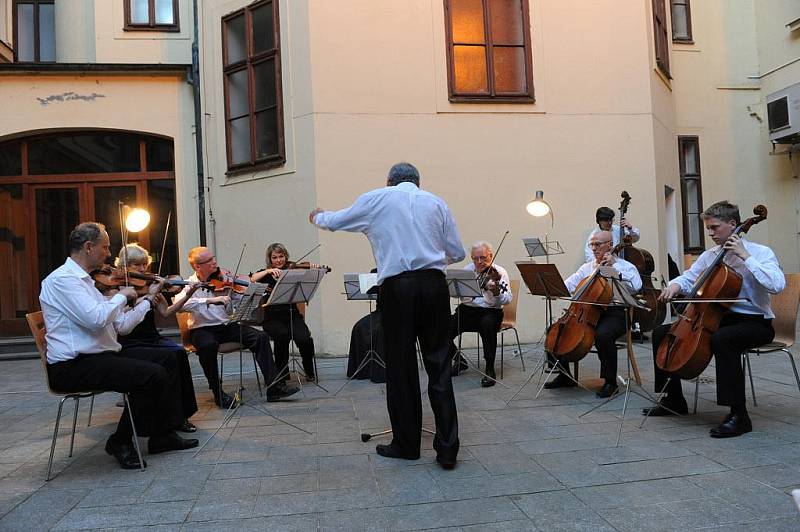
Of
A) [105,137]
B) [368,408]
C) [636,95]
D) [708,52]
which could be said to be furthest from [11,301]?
[708,52]

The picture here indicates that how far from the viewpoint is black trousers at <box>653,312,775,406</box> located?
413cm

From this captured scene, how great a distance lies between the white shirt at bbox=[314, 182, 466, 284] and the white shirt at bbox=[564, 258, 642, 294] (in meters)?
2.08

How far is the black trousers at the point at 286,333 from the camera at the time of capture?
20.2ft

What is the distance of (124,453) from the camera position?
13.0 ft

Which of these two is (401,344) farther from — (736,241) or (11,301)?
(11,301)

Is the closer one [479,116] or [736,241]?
[736,241]

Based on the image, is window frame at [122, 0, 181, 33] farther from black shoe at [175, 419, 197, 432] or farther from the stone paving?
black shoe at [175, 419, 197, 432]

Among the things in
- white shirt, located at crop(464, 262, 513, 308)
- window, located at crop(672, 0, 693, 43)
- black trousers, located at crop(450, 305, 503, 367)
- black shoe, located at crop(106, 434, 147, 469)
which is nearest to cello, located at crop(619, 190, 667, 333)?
white shirt, located at crop(464, 262, 513, 308)

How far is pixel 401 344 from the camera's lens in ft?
12.5

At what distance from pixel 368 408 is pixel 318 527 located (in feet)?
7.81

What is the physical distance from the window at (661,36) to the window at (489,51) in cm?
215

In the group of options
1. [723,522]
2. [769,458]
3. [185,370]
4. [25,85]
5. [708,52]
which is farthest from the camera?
[708,52]

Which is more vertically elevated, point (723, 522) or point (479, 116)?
point (479, 116)

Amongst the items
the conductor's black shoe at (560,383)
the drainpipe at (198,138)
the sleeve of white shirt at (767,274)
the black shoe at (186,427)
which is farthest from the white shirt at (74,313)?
the drainpipe at (198,138)
